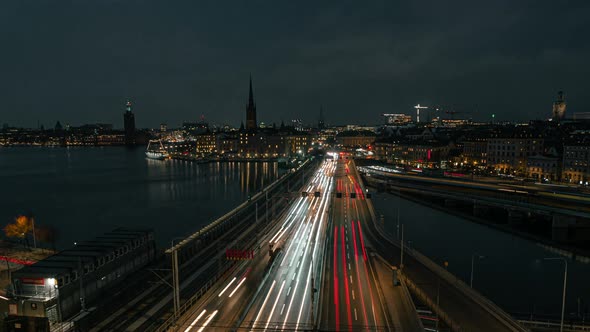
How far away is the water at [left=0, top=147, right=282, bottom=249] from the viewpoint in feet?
147

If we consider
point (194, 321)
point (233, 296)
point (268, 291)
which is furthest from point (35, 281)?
point (268, 291)

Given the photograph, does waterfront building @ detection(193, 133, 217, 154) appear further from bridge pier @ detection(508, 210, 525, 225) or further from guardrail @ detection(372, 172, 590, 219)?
bridge pier @ detection(508, 210, 525, 225)

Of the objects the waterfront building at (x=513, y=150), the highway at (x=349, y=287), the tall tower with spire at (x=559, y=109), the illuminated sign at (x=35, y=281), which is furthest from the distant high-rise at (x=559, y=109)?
the illuminated sign at (x=35, y=281)

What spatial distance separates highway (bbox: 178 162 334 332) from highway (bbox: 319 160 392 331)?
102cm

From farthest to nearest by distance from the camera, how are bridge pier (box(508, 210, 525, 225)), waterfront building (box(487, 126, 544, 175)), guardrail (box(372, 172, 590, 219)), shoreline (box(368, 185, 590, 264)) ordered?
waterfront building (box(487, 126, 544, 175)) → bridge pier (box(508, 210, 525, 225)) → guardrail (box(372, 172, 590, 219)) → shoreline (box(368, 185, 590, 264))

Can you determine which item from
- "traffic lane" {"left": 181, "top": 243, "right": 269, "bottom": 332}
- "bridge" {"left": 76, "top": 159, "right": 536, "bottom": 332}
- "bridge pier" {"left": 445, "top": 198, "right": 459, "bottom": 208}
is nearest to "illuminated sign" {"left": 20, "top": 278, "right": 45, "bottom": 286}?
"bridge" {"left": 76, "top": 159, "right": 536, "bottom": 332}

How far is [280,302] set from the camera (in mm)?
18844

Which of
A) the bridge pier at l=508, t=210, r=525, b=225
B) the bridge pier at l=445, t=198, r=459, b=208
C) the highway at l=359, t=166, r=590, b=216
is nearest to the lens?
the highway at l=359, t=166, r=590, b=216

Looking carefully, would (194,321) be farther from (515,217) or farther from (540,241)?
(515,217)

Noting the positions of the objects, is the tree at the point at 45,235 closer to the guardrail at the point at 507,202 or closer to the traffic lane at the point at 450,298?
the traffic lane at the point at 450,298

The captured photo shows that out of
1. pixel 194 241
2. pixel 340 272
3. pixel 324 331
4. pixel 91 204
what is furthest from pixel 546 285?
pixel 91 204

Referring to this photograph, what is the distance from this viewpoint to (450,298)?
19516mm

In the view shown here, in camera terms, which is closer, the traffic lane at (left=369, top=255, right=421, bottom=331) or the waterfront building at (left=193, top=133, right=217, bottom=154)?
the traffic lane at (left=369, top=255, right=421, bottom=331)

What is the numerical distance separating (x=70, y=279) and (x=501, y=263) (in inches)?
1254
